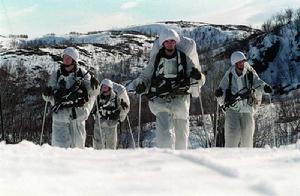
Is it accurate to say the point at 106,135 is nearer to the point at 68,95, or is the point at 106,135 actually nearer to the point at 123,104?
the point at 123,104

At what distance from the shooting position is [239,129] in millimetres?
11289

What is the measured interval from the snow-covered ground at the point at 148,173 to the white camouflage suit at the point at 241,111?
619cm

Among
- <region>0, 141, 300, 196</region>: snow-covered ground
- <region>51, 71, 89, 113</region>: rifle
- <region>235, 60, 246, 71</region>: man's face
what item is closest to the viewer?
<region>0, 141, 300, 196</region>: snow-covered ground

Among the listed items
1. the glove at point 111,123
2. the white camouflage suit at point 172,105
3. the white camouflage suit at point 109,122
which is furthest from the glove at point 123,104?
the white camouflage suit at point 172,105

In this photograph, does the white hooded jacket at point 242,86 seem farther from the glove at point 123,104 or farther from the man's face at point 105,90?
the man's face at point 105,90

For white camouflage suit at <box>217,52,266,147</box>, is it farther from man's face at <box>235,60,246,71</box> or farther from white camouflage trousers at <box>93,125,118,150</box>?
white camouflage trousers at <box>93,125,118,150</box>

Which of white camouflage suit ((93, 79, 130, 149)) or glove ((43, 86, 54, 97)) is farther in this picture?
white camouflage suit ((93, 79, 130, 149))

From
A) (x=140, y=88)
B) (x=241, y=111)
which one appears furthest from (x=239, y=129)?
(x=140, y=88)

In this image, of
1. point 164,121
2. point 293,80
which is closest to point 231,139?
point 164,121

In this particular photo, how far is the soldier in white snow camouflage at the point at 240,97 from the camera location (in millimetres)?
11109

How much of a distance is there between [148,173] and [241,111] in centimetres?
746

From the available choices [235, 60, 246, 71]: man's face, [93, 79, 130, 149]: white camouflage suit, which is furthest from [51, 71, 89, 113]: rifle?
[93, 79, 130, 149]: white camouflage suit

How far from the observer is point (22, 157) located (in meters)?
4.48

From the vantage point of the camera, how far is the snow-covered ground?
11.2 feet
